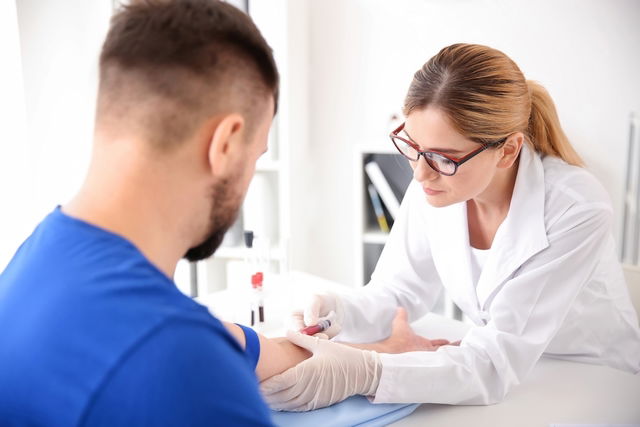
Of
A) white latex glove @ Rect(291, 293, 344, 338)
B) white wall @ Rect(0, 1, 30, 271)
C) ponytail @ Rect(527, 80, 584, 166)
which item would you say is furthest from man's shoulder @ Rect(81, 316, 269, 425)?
white wall @ Rect(0, 1, 30, 271)

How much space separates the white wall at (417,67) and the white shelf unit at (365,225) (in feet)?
0.45

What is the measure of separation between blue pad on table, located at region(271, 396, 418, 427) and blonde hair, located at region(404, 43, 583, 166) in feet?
1.85

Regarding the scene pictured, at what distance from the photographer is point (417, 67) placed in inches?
95.8

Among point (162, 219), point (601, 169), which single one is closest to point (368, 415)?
point (162, 219)

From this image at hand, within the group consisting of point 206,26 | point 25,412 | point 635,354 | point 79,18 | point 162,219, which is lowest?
point 635,354

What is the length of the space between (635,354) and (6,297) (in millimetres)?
1315

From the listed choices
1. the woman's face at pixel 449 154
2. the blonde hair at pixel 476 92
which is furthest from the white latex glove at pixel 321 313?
the blonde hair at pixel 476 92

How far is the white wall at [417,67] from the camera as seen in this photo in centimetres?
202

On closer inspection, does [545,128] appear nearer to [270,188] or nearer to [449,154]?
[449,154]

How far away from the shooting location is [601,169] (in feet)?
6.79

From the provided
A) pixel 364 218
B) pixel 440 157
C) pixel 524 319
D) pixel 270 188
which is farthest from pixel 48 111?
pixel 524 319

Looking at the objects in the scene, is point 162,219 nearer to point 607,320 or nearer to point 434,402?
point 434,402

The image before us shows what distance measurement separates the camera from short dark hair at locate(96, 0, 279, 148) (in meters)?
0.74

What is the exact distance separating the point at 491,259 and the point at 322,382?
513mm
